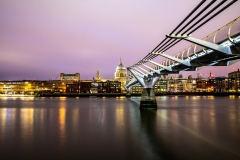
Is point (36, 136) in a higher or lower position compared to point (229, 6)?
lower

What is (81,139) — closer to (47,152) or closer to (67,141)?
(67,141)

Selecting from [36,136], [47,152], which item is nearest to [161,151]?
[47,152]

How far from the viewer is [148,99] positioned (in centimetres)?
4894

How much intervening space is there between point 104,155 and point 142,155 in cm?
223

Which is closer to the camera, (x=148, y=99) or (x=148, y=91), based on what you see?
(x=148, y=91)

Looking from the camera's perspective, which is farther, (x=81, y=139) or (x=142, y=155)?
(x=81, y=139)

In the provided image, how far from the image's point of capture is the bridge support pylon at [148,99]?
154 feet

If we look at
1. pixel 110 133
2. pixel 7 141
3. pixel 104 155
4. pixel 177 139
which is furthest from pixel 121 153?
pixel 7 141

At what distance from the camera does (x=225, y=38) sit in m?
16.2

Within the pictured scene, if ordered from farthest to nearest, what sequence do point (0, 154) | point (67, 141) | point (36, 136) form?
point (36, 136)
point (67, 141)
point (0, 154)

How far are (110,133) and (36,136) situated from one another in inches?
252

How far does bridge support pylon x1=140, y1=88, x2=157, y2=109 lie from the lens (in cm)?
4700

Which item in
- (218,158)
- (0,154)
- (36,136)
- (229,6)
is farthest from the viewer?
(36,136)

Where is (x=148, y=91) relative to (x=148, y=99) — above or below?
above
